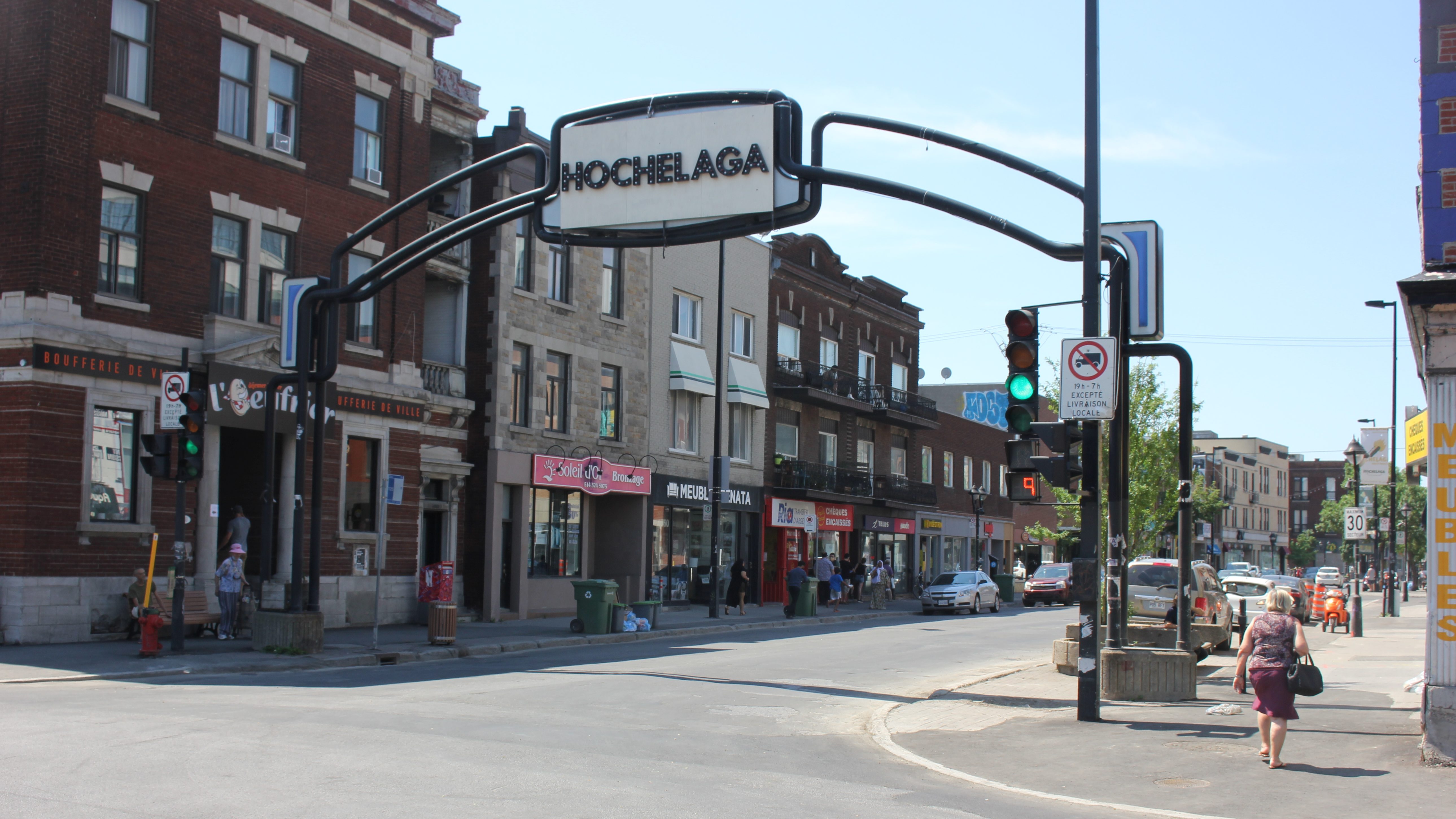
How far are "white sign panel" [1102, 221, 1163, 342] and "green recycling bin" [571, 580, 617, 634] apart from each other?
546 inches

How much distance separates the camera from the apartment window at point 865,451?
47.5 metres

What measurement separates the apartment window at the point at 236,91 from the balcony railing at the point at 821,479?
2211cm

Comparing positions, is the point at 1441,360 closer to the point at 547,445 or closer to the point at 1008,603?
the point at 547,445

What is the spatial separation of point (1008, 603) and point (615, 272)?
23.1m

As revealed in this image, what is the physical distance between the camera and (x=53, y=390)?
63.0 ft

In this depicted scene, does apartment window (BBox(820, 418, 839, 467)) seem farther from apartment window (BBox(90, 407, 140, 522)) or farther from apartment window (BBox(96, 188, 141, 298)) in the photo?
apartment window (BBox(96, 188, 141, 298))

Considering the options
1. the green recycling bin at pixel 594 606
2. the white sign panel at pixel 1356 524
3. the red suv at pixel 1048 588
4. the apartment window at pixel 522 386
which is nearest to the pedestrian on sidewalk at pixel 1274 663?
the green recycling bin at pixel 594 606

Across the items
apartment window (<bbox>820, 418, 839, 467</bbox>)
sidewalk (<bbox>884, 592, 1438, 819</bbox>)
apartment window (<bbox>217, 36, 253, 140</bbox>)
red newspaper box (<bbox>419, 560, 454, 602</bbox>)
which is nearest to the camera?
sidewalk (<bbox>884, 592, 1438, 819</bbox>)

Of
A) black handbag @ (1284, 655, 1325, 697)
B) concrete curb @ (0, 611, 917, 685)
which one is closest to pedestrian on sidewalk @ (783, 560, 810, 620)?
concrete curb @ (0, 611, 917, 685)

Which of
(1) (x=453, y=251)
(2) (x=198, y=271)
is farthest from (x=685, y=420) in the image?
(2) (x=198, y=271)

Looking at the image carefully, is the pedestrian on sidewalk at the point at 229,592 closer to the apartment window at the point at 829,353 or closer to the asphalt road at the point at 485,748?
the asphalt road at the point at 485,748

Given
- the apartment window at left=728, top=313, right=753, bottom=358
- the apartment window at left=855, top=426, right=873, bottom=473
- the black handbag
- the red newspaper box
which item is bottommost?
the red newspaper box

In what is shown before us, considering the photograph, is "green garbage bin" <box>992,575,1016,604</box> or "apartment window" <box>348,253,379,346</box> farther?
"green garbage bin" <box>992,575,1016,604</box>

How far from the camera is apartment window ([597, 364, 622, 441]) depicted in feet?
109
